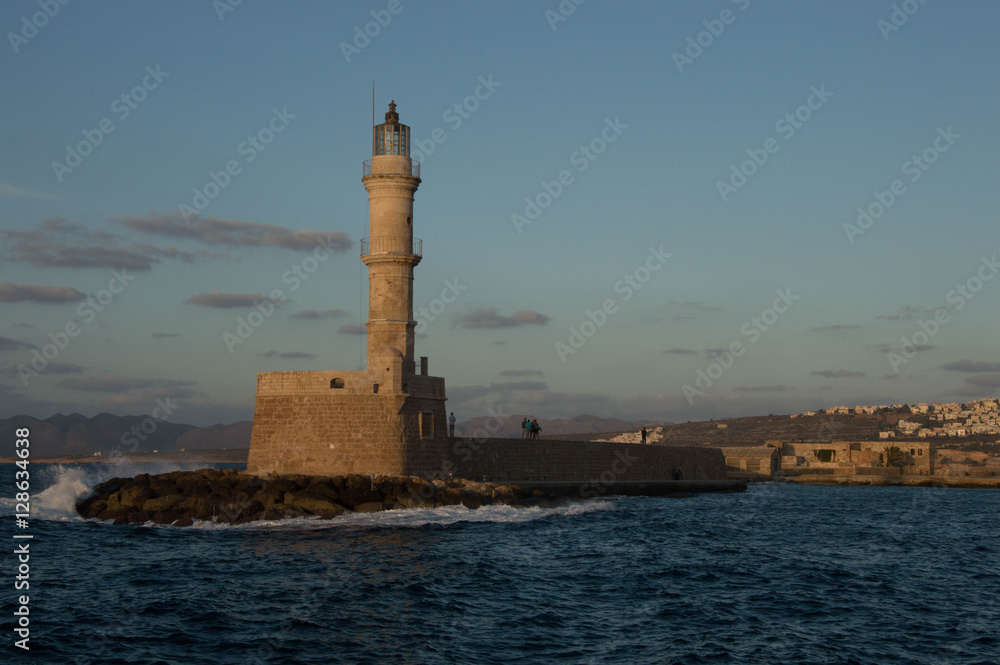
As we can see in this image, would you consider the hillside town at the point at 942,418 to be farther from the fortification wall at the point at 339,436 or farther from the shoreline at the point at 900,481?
the fortification wall at the point at 339,436

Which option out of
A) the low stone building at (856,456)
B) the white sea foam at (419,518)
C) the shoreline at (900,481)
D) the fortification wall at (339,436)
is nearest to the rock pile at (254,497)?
the white sea foam at (419,518)

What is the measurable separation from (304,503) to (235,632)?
35.9ft

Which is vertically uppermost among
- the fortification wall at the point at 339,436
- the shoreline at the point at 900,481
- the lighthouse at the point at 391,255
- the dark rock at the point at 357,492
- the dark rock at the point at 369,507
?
the lighthouse at the point at 391,255

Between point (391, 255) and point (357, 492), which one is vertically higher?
point (391, 255)

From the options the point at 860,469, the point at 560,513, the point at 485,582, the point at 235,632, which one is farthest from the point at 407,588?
the point at 860,469

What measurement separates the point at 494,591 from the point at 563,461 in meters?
15.7

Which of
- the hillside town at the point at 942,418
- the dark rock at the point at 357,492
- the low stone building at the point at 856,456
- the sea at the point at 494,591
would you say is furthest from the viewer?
the hillside town at the point at 942,418

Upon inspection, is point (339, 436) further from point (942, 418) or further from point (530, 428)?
point (942, 418)

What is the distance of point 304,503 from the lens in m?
23.1

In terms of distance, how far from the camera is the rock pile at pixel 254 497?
2289 cm

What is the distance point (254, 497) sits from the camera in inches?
914

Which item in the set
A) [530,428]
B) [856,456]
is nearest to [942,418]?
[856,456]

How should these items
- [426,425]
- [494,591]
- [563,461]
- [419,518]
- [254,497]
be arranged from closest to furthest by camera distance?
[494,591]
[419,518]
[254,497]
[426,425]
[563,461]

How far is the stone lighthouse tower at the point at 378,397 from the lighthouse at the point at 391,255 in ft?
0.10
